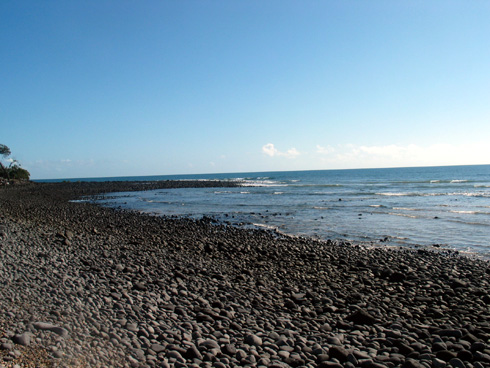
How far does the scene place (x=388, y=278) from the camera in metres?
9.55

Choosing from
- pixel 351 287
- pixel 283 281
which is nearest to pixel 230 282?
pixel 283 281

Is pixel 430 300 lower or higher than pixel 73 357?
lower

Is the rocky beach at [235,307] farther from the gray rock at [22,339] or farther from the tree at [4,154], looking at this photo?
the tree at [4,154]

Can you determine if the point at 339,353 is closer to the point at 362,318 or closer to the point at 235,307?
the point at 362,318

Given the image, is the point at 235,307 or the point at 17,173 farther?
the point at 17,173

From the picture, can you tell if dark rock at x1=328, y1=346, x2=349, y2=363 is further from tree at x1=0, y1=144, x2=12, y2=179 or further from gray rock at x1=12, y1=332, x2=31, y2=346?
tree at x1=0, y1=144, x2=12, y2=179

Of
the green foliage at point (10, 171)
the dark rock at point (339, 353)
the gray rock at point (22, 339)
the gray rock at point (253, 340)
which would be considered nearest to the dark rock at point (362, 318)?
the dark rock at point (339, 353)

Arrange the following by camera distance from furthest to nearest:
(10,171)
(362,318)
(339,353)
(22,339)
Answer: (10,171)
(362,318)
(339,353)
(22,339)

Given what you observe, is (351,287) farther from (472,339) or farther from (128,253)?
(128,253)

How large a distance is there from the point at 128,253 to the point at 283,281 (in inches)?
223

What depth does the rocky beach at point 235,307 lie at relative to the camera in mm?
5051

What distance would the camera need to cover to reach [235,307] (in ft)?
23.4

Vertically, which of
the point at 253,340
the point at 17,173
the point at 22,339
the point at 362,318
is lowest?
the point at 362,318

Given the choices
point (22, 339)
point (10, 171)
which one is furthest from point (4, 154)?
point (22, 339)
